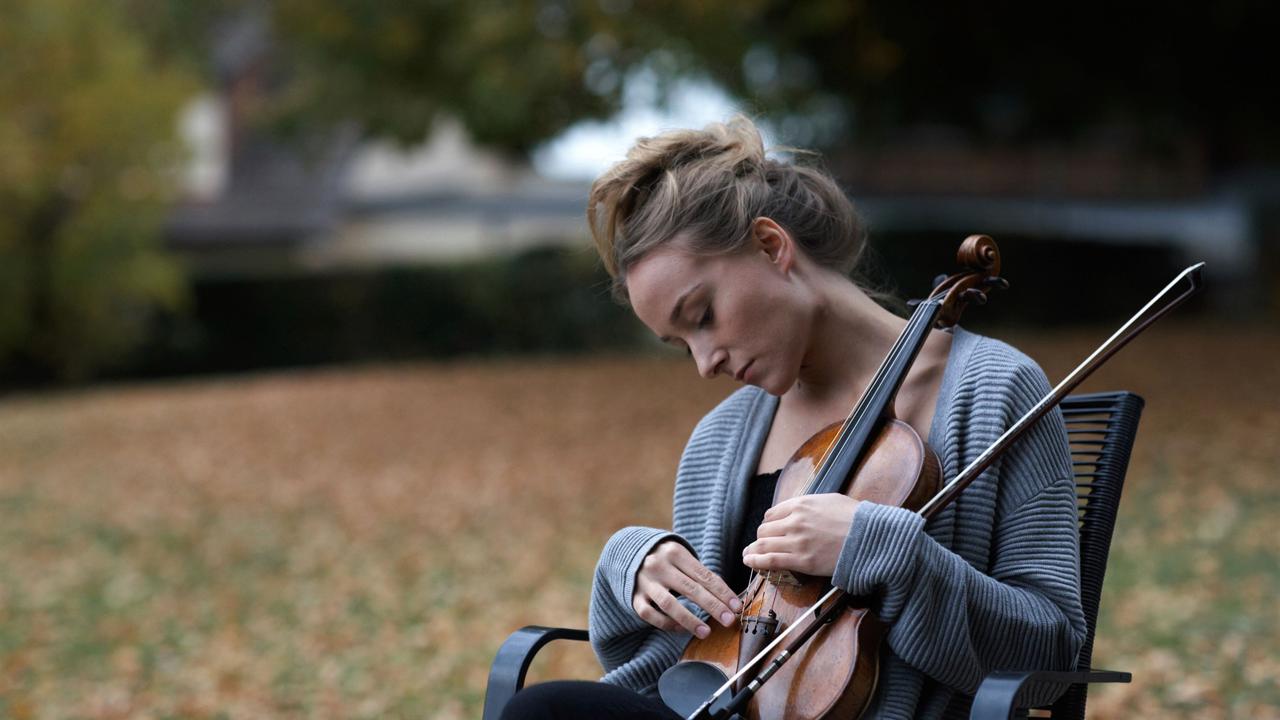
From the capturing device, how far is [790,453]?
242cm

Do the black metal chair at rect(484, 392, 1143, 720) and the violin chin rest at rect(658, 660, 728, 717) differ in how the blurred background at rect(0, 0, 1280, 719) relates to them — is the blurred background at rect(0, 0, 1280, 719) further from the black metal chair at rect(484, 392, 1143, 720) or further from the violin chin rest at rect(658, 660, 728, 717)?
the violin chin rest at rect(658, 660, 728, 717)

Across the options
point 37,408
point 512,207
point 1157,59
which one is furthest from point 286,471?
point 512,207

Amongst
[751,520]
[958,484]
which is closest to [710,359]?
[751,520]

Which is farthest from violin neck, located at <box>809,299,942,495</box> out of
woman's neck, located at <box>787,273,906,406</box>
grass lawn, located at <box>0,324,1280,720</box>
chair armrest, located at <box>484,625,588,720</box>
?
grass lawn, located at <box>0,324,1280,720</box>

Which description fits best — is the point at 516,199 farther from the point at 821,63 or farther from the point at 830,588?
the point at 830,588

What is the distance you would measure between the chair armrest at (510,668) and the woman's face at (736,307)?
0.57 meters

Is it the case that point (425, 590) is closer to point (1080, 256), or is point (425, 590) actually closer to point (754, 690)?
point (754, 690)

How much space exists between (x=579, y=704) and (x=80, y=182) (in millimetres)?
20627

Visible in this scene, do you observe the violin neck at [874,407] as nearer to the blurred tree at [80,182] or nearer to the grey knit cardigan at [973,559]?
the grey knit cardigan at [973,559]

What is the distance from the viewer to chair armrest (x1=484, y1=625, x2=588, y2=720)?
2.39 metres

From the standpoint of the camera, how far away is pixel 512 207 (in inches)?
Answer: 1273

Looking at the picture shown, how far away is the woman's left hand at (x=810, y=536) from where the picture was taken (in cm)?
202

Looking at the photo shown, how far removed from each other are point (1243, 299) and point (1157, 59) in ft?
14.7

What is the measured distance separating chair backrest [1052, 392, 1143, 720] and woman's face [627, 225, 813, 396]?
1.74ft
